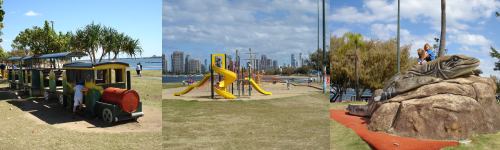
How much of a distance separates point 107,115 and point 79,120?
0.83 metres

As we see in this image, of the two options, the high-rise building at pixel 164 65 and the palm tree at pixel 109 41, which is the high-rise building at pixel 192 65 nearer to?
the high-rise building at pixel 164 65

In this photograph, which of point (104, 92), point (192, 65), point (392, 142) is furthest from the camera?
point (104, 92)

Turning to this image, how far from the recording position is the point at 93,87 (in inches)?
389

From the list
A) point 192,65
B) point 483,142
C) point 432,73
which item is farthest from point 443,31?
point 192,65

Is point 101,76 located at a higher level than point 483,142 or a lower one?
higher

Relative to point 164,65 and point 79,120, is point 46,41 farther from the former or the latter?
point 164,65

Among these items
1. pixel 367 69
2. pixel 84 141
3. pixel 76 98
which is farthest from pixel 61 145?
pixel 367 69

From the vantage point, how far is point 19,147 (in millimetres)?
6250

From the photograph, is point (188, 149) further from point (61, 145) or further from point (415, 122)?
point (415, 122)

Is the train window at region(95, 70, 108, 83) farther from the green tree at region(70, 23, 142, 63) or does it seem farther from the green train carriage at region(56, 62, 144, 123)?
the green tree at region(70, 23, 142, 63)

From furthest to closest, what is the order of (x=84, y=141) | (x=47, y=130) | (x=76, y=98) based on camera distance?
(x=76, y=98) → (x=47, y=130) → (x=84, y=141)

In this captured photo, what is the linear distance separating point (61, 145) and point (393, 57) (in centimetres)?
2343

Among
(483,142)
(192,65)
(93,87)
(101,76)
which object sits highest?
(192,65)

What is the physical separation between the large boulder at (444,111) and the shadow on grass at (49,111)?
5734 mm
